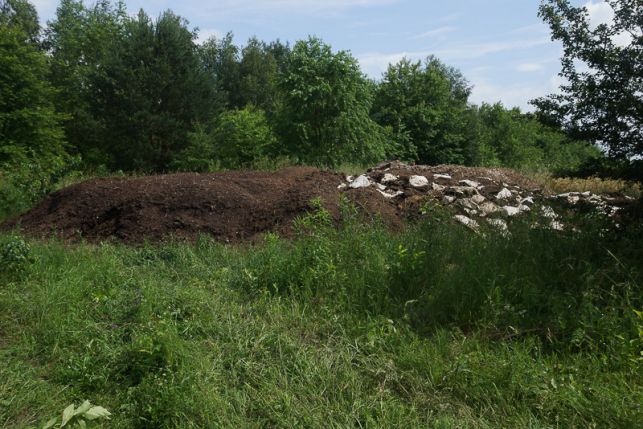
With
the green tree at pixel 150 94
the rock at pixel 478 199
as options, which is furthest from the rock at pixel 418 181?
the green tree at pixel 150 94

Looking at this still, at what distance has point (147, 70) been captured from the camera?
74.1 ft

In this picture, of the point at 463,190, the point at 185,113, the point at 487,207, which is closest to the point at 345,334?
the point at 487,207

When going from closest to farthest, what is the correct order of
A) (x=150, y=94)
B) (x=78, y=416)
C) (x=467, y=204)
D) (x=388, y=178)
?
(x=78, y=416)
(x=467, y=204)
(x=388, y=178)
(x=150, y=94)

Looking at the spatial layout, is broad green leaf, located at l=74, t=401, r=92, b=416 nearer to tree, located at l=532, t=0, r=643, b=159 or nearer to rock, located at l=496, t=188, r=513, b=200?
tree, located at l=532, t=0, r=643, b=159

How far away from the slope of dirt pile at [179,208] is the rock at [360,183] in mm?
359

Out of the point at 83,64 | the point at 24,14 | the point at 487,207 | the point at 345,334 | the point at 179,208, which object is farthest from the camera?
the point at 24,14

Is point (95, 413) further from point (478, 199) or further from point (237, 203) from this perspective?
point (478, 199)

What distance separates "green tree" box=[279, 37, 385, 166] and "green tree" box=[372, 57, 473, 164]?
8888mm

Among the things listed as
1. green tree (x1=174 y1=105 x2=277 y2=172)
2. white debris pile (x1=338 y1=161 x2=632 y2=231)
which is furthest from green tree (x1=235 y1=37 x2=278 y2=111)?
white debris pile (x1=338 y1=161 x2=632 y2=231)

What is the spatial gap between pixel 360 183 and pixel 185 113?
1652 centimetres

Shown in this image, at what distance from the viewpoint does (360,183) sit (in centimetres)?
881

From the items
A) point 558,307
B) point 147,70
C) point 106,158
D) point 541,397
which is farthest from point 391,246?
point 106,158

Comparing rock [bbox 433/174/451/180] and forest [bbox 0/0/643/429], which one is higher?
rock [bbox 433/174/451/180]

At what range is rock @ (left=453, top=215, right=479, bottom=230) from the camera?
576cm
